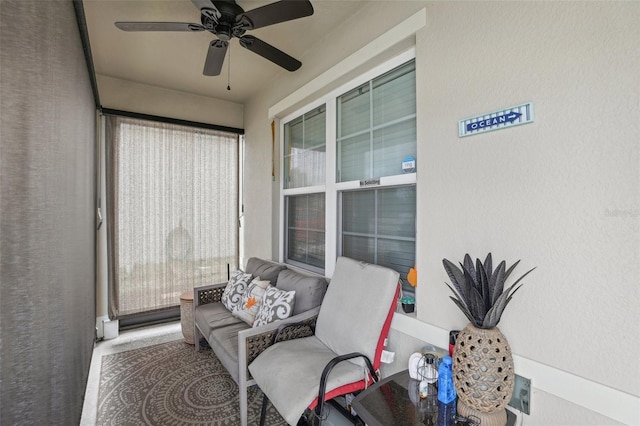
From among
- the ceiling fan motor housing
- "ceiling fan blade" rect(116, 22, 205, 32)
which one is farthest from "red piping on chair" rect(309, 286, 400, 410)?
"ceiling fan blade" rect(116, 22, 205, 32)

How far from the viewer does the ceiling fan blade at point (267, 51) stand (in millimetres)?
2059

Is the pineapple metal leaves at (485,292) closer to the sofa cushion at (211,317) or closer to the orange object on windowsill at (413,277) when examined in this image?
the orange object on windowsill at (413,277)

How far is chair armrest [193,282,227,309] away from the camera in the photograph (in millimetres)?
3027

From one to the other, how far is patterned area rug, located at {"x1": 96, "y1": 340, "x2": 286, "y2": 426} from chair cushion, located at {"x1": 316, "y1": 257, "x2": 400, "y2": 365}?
2.63ft

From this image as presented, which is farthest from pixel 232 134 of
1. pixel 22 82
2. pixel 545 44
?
pixel 545 44

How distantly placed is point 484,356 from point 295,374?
3.16ft

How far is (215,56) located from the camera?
225 cm

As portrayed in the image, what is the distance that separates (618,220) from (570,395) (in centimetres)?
71

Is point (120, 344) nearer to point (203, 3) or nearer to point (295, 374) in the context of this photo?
point (295, 374)

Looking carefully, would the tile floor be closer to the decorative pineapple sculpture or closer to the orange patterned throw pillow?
the orange patterned throw pillow

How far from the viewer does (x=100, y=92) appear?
11.1 feet

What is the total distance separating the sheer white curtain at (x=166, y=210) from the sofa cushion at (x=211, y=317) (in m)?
1.12

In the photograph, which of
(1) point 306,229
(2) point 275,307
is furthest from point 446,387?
(1) point 306,229

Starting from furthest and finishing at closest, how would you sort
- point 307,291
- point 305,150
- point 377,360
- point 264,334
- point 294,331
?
point 305,150
point 307,291
point 294,331
point 264,334
point 377,360
